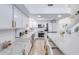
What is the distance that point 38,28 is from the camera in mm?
10750

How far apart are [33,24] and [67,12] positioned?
21.8 ft

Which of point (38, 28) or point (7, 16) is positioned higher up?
point (7, 16)

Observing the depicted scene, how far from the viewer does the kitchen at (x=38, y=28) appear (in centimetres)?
211

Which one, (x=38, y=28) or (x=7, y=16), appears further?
(x=38, y=28)

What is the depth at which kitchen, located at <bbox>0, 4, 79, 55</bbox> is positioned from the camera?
2.11 m

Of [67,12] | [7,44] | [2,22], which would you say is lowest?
[7,44]
